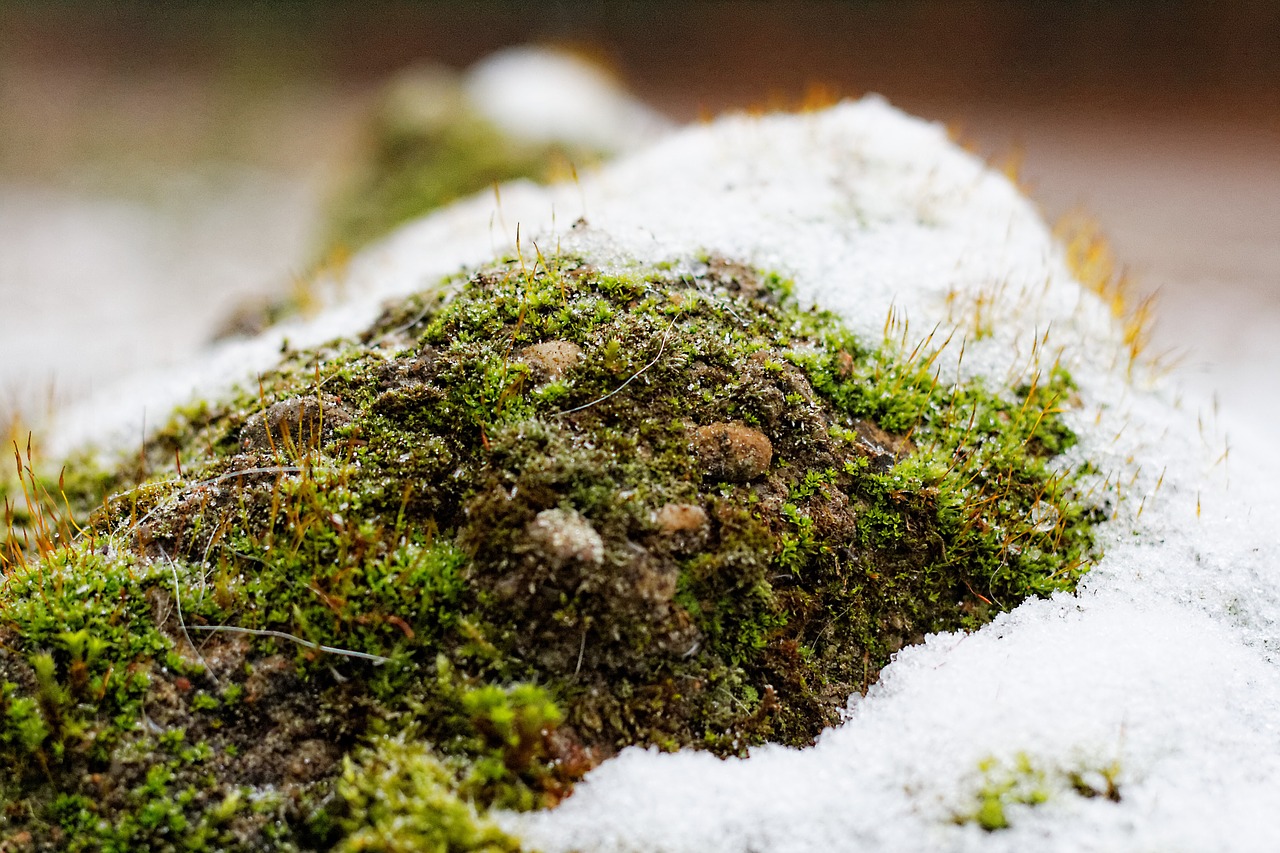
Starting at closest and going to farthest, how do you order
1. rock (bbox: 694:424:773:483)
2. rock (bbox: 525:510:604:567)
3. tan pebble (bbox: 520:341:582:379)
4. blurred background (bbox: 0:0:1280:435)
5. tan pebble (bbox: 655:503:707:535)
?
rock (bbox: 525:510:604:567) < tan pebble (bbox: 655:503:707:535) < rock (bbox: 694:424:773:483) < tan pebble (bbox: 520:341:582:379) < blurred background (bbox: 0:0:1280:435)

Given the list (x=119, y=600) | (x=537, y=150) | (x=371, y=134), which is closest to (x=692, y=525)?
(x=119, y=600)

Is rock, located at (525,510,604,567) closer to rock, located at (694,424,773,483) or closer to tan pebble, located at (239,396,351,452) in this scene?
rock, located at (694,424,773,483)

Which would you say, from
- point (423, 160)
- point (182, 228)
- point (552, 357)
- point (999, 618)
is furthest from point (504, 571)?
point (182, 228)

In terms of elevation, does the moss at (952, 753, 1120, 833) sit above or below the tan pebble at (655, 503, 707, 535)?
below

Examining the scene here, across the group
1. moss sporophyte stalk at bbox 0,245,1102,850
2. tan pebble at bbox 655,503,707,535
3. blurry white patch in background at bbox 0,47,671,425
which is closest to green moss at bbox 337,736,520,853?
moss sporophyte stalk at bbox 0,245,1102,850

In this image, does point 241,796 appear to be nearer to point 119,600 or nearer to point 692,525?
point 119,600

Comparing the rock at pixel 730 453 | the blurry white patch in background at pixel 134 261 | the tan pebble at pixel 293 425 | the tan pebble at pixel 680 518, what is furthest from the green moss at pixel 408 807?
the blurry white patch in background at pixel 134 261
